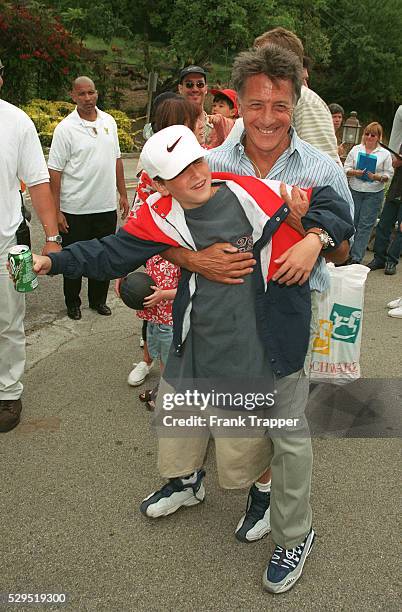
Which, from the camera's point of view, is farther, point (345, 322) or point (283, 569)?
point (345, 322)

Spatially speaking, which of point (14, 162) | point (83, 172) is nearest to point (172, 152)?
point (14, 162)

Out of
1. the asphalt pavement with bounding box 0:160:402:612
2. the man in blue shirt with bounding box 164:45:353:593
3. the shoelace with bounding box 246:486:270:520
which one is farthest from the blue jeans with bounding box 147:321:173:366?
the man in blue shirt with bounding box 164:45:353:593

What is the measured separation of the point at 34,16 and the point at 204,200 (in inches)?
697

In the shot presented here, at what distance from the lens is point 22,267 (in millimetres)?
2168

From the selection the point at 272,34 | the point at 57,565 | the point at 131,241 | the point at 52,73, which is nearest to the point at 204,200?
the point at 131,241

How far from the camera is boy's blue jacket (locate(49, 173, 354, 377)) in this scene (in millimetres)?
1995

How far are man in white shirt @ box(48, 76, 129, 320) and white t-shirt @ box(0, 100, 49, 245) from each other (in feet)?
5.14

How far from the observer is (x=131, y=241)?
7.20 feet

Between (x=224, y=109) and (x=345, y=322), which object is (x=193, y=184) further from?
(x=224, y=109)

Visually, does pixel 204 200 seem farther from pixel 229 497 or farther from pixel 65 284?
pixel 65 284

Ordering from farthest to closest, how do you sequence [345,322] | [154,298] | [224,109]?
[224,109], [154,298], [345,322]

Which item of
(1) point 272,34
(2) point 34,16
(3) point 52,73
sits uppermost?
(1) point 272,34

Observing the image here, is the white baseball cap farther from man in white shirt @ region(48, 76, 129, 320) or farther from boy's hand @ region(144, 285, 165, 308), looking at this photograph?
man in white shirt @ region(48, 76, 129, 320)

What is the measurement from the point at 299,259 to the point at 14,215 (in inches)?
77.1
